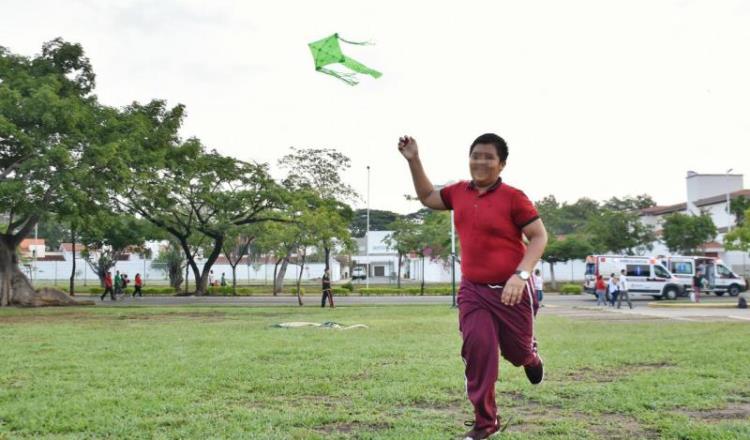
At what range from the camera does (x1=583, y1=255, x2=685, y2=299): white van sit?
34.4 m

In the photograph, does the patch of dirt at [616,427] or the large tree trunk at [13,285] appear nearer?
the patch of dirt at [616,427]

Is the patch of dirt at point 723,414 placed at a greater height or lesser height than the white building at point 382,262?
lesser

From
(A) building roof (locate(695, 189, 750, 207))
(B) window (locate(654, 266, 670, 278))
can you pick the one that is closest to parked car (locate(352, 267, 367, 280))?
(A) building roof (locate(695, 189, 750, 207))

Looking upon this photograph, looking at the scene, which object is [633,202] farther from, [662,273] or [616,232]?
[662,273]

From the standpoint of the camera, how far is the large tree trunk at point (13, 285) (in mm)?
27078

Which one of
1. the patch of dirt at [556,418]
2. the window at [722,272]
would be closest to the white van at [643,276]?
the window at [722,272]

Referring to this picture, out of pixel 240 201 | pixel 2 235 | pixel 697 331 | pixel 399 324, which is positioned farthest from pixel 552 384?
pixel 240 201

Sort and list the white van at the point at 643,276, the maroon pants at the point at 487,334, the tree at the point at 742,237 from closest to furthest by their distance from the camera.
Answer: the maroon pants at the point at 487,334
the white van at the point at 643,276
the tree at the point at 742,237

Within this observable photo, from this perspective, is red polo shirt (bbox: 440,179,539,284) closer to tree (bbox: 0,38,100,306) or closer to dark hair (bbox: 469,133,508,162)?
dark hair (bbox: 469,133,508,162)

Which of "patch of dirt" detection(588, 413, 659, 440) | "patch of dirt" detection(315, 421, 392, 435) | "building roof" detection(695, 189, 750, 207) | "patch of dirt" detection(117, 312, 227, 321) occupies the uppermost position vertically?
"building roof" detection(695, 189, 750, 207)

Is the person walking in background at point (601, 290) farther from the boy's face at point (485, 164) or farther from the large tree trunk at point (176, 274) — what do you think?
the large tree trunk at point (176, 274)

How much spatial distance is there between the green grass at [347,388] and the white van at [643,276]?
A: 73.6 ft

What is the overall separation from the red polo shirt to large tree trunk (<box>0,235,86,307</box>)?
1030 inches

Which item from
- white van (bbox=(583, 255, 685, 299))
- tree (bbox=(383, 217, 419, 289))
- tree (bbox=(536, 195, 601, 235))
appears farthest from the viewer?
tree (bbox=(536, 195, 601, 235))
